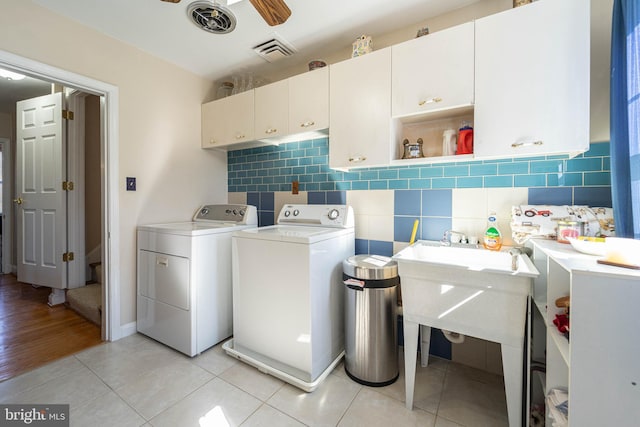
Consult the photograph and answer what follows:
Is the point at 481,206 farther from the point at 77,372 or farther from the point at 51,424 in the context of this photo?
the point at 77,372

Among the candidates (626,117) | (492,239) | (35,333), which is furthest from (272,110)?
(35,333)

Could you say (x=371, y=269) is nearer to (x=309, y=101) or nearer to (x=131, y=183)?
(x=309, y=101)

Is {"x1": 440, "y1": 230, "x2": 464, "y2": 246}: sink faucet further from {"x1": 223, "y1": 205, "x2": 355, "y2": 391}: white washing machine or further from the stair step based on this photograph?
the stair step

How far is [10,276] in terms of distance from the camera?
3.76 metres

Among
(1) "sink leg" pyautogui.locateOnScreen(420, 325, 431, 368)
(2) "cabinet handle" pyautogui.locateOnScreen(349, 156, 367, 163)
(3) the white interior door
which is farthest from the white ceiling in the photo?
(1) "sink leg" pyautogui.locateOnScreen(420, 325, 431, 368)

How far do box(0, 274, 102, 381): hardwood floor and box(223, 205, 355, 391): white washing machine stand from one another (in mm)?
1231

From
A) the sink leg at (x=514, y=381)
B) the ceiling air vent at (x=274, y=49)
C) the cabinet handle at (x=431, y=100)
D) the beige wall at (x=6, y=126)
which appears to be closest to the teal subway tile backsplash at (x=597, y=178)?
the cabinet handle at (x=431, y=100)

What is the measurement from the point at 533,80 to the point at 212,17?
6.43 feet

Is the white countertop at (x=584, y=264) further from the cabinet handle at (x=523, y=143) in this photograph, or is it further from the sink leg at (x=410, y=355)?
the sink leg at (x=410, y=355)

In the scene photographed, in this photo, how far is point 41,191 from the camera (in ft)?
9.64

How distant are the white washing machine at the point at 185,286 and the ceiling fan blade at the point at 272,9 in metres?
1.39

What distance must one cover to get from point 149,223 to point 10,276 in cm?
342

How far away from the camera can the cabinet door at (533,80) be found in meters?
1.22

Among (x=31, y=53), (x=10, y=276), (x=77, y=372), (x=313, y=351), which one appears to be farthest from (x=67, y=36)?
(x=10, y=276)
